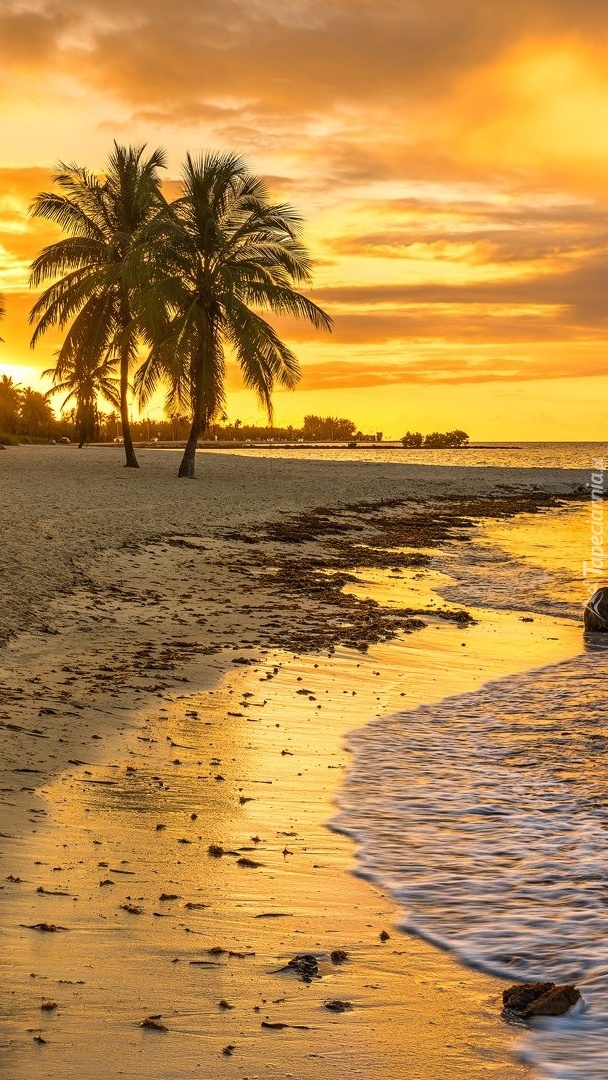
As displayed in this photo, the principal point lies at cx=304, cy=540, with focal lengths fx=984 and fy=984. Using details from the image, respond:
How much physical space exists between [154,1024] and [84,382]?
1788 inches

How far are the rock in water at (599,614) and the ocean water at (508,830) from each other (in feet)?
9.05

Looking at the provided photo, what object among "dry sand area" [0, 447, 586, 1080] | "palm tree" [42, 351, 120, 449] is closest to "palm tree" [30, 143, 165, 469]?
"palm tree" [42, 351, 120, 449]

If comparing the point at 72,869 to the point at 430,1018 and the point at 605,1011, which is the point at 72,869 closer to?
the point at 430,1018

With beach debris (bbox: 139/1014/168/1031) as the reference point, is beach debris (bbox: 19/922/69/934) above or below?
above

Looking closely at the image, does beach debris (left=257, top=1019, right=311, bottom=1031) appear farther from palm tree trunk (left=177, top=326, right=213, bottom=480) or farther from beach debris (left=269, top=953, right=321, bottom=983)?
palm tree trunk (left=177, top=326, right=213, bottom=480)

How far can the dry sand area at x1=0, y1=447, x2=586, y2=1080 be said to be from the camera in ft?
10.0

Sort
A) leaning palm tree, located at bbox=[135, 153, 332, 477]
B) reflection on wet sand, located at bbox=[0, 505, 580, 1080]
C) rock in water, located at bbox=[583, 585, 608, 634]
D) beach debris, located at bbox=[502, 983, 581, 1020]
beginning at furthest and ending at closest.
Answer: leaning palm tree, located at bbox=[135, 153, 332, 477] < rock in water, located at bbox=[583, 585, 608, 634] < beach debris, located at bbox=[502, 983, 581, 1020] < reflection on wet sand, located at bbox=[0, 505, 580, 1080]

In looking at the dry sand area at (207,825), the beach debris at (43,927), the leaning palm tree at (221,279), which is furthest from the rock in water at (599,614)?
the leaning palm tree at (221,279)

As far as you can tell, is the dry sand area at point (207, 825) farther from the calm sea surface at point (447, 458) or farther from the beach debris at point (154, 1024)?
the calm sea surface at point (447, 458)

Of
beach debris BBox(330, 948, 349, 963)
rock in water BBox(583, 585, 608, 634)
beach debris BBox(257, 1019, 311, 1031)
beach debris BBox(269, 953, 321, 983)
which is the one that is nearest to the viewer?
beach debris BBox(257, 1019, 311, 1031)

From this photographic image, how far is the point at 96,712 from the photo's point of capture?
22.4 ft

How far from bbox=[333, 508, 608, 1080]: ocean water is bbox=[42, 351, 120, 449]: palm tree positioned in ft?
89.8

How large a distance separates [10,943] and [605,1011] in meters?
2.10

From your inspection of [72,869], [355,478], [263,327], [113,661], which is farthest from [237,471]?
[72,869]
